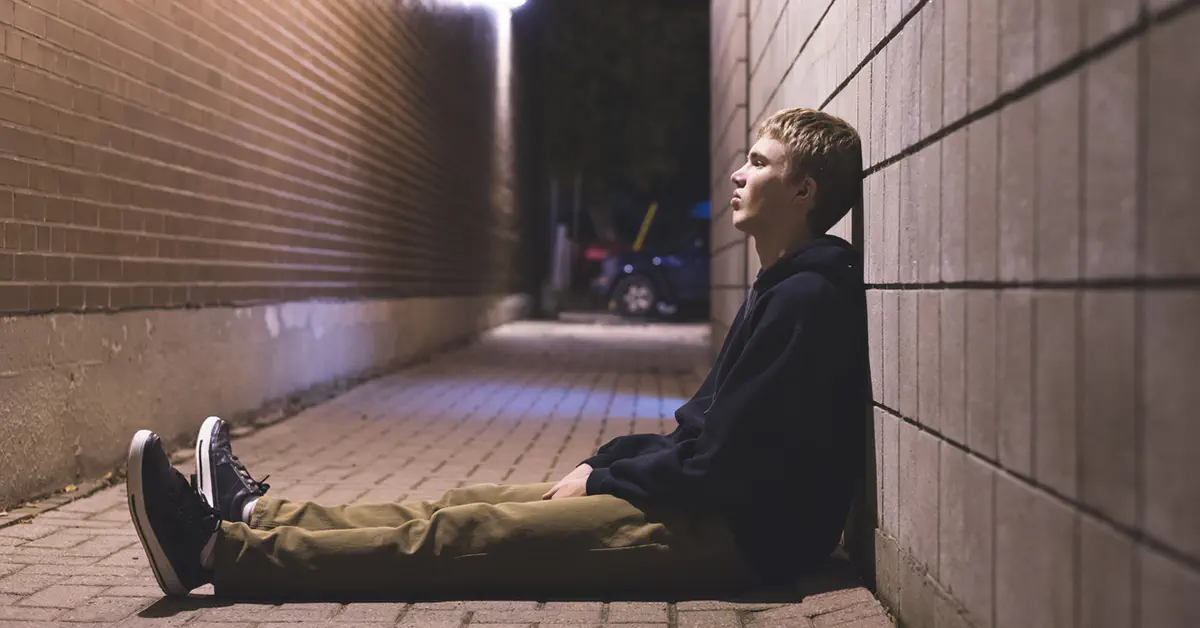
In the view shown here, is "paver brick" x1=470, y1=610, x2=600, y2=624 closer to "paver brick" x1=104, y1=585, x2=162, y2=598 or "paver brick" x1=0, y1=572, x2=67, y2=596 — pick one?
"paver brick" x1=104, y1=585, x2=162, y2=598

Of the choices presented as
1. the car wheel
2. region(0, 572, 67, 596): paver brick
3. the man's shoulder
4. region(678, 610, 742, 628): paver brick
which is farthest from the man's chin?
the car wheel

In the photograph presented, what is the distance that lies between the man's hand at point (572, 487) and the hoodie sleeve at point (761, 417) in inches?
7.5

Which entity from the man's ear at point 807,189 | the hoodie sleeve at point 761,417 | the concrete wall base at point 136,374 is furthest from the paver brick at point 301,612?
the concrete wall base at point 136,374

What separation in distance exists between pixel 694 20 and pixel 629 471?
28.1 meters

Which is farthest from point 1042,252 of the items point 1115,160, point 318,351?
point 318,351

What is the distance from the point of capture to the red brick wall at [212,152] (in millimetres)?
4828

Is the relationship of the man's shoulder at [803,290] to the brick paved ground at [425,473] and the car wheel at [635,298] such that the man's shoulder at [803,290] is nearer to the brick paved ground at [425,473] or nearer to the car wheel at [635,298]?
the brick paved ground at [425,473]

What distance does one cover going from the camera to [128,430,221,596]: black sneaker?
10.3 feet

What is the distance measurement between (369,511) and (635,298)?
18457 millimetres

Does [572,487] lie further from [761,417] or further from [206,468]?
[206,468]

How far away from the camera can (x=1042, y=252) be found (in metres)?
2.00

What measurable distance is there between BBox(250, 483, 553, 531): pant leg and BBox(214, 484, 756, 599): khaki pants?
154 mm

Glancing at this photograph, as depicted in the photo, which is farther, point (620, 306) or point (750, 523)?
point (620, 306)

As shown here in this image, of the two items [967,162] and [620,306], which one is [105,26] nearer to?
[967,162]
